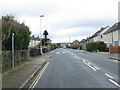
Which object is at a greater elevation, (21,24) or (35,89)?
(21,24)

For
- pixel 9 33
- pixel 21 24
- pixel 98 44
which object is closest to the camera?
pixel 9 33

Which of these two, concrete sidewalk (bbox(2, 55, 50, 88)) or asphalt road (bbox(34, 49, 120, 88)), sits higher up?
concrete sidewalk (bbox(2, 55, 50, 88))

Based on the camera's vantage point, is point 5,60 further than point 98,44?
No

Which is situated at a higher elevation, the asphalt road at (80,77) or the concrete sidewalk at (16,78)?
the concrete sidewalk at (16,78)

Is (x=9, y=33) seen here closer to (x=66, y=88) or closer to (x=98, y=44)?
(x=66, y=88)

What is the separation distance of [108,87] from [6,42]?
443 inches

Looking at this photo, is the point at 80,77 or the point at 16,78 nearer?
the point at 16,78

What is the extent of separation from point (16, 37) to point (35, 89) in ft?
33.7

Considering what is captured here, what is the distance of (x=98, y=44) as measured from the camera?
59.3 meters

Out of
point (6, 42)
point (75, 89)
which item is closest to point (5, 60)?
point (6, 42)

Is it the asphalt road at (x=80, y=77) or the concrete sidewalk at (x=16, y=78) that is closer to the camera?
the concrete sidewalk at (x=16, y=78)

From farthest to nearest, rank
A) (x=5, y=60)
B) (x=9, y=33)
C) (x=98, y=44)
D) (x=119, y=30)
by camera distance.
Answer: (x=98, y=44)
(x=119, y=30)
(x=9, y=33)
(x=5, y=60)

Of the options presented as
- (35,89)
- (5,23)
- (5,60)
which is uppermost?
(5,23)

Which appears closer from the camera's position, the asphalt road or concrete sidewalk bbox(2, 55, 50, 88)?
concrete sidewalk bbox(2, 55, 50, 88)
